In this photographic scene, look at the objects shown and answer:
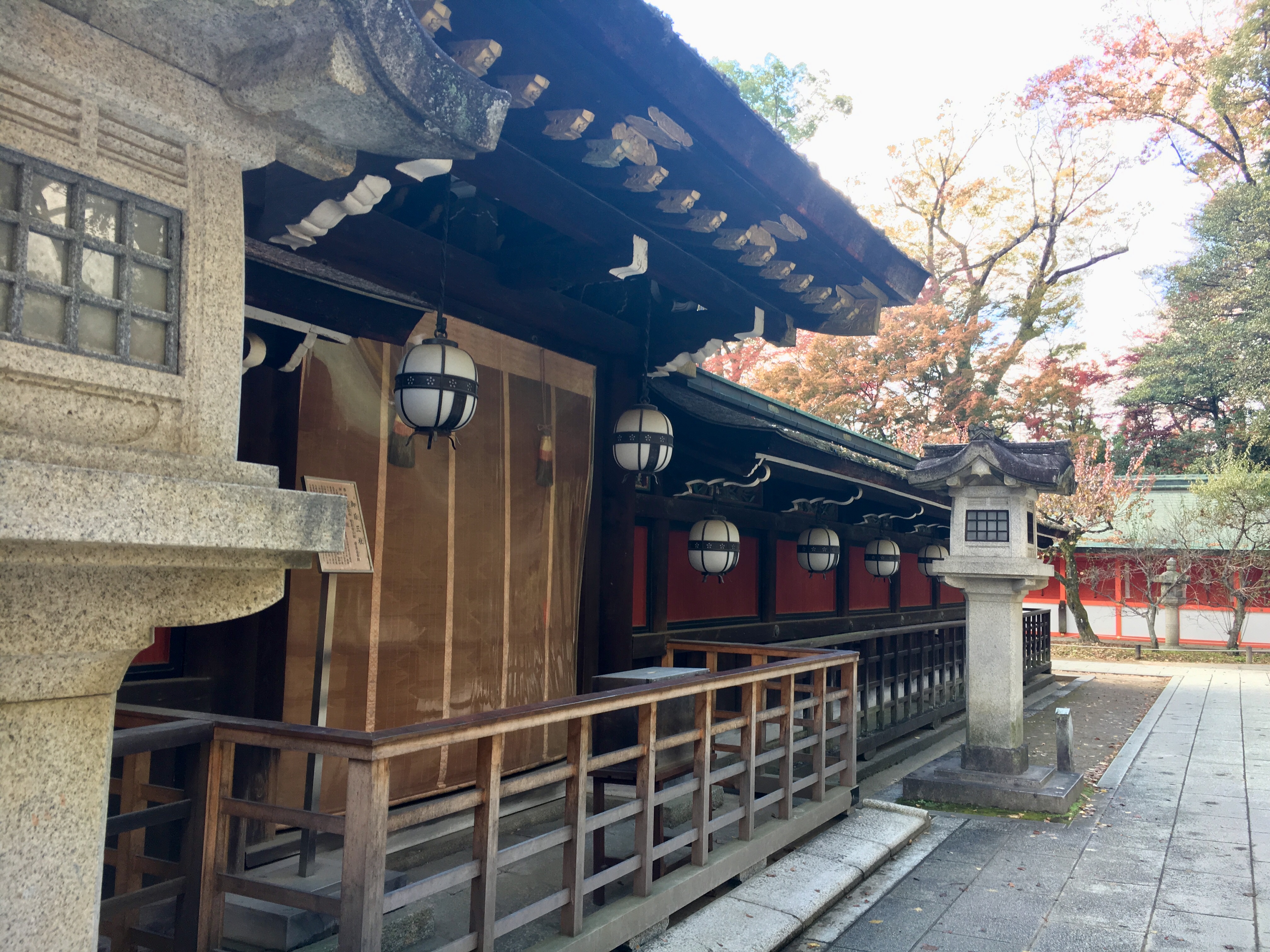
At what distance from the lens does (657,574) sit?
27.7 feet

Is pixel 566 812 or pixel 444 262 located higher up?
pixel 444 262

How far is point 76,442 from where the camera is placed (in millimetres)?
1766

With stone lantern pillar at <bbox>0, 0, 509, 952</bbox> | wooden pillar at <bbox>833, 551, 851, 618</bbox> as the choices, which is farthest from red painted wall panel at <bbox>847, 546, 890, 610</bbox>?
stone lantern pillar at <bbox>0, 0, 509, 952</bbox>

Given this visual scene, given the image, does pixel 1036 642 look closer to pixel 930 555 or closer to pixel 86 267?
pixel 930 555

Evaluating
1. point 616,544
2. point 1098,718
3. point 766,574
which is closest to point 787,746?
point 616,544

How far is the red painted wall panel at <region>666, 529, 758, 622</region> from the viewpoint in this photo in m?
9.01

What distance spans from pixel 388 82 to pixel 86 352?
87cm

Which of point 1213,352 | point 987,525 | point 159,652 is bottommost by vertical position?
point 159,652

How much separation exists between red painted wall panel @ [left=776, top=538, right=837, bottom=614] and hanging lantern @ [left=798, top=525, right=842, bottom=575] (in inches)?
12.9

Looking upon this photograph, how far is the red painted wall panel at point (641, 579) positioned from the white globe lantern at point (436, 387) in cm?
378

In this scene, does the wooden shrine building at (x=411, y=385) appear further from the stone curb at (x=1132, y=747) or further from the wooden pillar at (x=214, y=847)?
the stone curb at (x=1132, y=747)

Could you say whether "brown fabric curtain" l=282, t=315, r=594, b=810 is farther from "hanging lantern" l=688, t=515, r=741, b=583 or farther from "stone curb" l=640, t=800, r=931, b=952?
"hanging lantern" l=688, t=515, r=741, b=583

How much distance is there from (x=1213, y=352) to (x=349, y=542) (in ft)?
114

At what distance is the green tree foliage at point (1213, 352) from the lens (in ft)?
98.2
